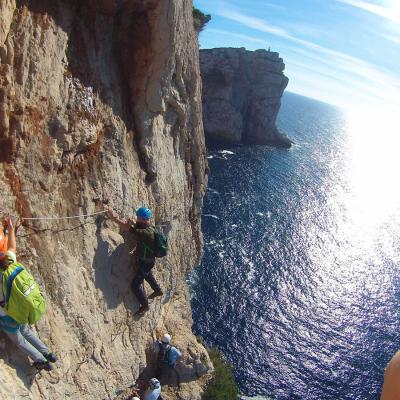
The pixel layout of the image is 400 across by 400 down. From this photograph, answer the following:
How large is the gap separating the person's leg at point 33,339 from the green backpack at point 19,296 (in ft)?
2.29

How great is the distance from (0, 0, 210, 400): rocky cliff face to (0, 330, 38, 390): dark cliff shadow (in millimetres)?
36

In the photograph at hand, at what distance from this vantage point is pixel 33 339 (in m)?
11.3

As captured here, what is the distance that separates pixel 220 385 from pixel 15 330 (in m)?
19.5

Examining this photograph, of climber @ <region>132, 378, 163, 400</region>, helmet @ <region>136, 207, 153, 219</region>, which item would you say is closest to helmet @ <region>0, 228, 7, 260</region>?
helmet @ <region>136, 207, 153, 219</region>

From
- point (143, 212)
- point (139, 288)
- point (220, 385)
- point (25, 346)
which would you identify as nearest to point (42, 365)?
point (25, 346)

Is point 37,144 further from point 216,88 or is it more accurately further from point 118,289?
point 216,88

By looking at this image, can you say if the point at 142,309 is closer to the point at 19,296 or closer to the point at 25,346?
the point at 25,346

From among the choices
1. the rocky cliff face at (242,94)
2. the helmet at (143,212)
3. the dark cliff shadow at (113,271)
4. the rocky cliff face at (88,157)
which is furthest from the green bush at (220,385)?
the rocky cliff face at (242,94)

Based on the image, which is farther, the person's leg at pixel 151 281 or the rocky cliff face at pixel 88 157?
the person's leg at pixel 151 281

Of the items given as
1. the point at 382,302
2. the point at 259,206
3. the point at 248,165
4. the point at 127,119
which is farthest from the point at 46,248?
the point at 248,165

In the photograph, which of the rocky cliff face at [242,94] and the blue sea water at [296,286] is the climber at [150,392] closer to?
the blue sea water at [296,286]

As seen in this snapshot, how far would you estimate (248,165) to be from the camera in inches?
3612

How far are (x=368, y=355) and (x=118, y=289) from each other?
109 ft

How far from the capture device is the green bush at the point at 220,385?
24941mm
